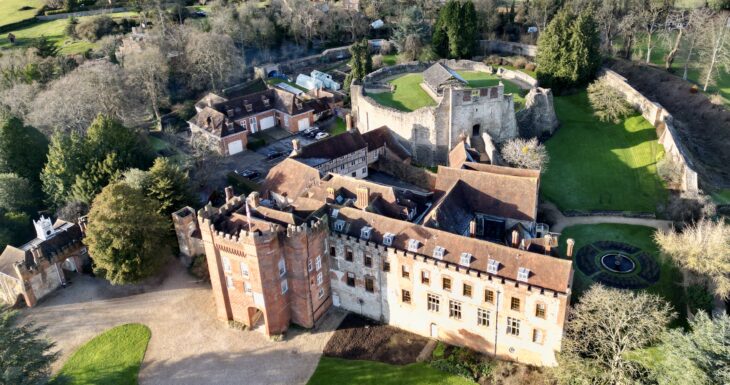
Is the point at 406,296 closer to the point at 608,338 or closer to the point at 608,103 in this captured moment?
the point at 608,338

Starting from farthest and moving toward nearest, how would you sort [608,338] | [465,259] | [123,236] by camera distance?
1. [123,236]
2. [465,259]
3. [608,338]

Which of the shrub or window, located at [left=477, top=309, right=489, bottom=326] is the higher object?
the shrub

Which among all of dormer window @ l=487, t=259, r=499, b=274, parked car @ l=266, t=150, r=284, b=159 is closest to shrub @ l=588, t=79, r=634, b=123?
parked car @ l=266, t=150, r=284, b=159

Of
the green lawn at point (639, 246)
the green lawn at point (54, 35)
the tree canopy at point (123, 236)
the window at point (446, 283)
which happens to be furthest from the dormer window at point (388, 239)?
the green lawn at point (54, 35)

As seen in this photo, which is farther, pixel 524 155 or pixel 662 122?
pixel 662 122

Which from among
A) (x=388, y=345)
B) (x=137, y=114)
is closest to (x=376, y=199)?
(x=388, y=345)

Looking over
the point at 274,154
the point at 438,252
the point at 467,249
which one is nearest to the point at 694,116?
the point at 467,249

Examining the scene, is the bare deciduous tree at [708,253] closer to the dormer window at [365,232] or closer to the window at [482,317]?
the window at [482,317]

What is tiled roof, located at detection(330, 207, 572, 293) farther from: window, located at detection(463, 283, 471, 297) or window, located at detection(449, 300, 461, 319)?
window, located at detection(449, 300, 461, 319)
